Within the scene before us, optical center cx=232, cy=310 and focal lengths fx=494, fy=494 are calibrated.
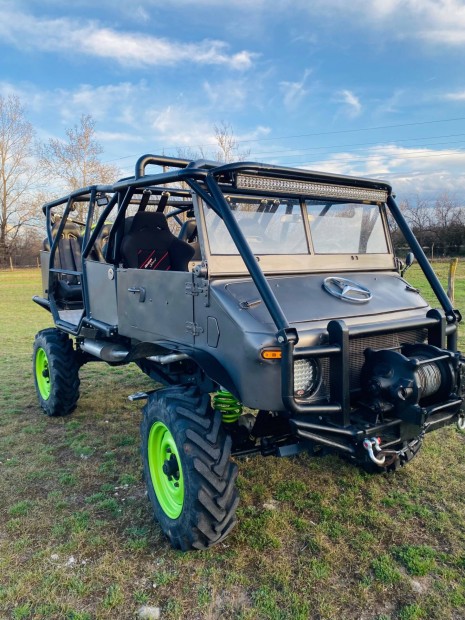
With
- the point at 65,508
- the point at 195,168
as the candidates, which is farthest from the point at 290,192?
the point at 65,508

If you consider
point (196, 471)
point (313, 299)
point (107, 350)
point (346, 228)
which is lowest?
point (196, 471)

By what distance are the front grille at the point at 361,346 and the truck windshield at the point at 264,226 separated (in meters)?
1.01

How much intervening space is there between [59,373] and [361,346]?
3779mm

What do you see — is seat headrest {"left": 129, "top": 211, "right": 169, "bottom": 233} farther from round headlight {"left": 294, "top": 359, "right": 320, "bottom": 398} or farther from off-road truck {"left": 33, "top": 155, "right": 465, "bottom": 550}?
round headlight {"left": 294, "top": 359, "right": 320, "bottom": 398}

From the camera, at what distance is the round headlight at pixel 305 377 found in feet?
10.4

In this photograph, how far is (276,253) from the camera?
3.93 meters

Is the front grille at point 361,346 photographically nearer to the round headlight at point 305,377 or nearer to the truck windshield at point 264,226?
the round headlight at point 305,377

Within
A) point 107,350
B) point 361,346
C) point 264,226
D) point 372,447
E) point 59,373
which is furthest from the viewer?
point 59,373

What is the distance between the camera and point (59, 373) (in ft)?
18.9

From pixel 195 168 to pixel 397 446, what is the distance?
233 cm

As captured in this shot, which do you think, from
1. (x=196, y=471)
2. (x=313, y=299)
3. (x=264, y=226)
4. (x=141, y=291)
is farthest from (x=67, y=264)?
(x=196, y=471)

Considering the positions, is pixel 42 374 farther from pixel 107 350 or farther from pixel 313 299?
pixel 313 299

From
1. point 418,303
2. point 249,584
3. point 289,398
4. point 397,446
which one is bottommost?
point 249,584

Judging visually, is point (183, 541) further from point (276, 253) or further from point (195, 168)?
point (195, 168)
